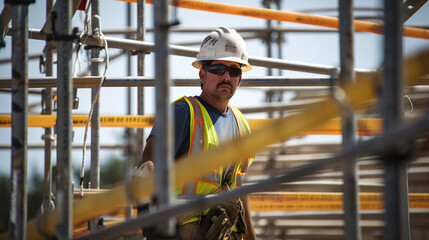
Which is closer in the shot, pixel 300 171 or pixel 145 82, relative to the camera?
pixel 300 171

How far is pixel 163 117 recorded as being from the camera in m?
2.31

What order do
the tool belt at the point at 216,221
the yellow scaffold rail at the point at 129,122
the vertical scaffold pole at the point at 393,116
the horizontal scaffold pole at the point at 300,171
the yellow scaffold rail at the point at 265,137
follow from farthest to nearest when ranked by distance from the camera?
1. the yellow scaffold rail at the point at 129,122
2. the tool belt at the point at 216,221
3. the yellow scaffold rail at the point at 265,137
4. the vertical scaffold pole at the point at 393,116
5. the horizontal scaffold pole at the point at 300,171

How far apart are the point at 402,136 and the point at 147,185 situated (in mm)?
1125

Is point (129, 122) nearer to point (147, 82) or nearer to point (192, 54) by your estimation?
point (147, 82)

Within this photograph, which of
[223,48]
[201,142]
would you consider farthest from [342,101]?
[223,48]

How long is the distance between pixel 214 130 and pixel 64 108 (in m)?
1.60

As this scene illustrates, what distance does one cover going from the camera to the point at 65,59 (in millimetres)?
2830

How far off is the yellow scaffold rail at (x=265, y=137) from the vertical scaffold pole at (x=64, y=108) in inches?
6.3

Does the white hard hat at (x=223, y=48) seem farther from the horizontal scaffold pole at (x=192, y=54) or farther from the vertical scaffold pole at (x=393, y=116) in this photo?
the vertical scaffold pole at (x=393, y=116)

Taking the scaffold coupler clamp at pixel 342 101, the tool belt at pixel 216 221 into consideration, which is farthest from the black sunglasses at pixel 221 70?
the scaffold coupler clamp at pixel 342 101

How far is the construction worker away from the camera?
3.99 meters

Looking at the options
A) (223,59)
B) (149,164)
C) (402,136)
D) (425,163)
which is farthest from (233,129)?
(425,163)

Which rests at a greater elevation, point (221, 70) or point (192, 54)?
point (192, 54)

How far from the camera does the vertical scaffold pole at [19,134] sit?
9.47 ft
